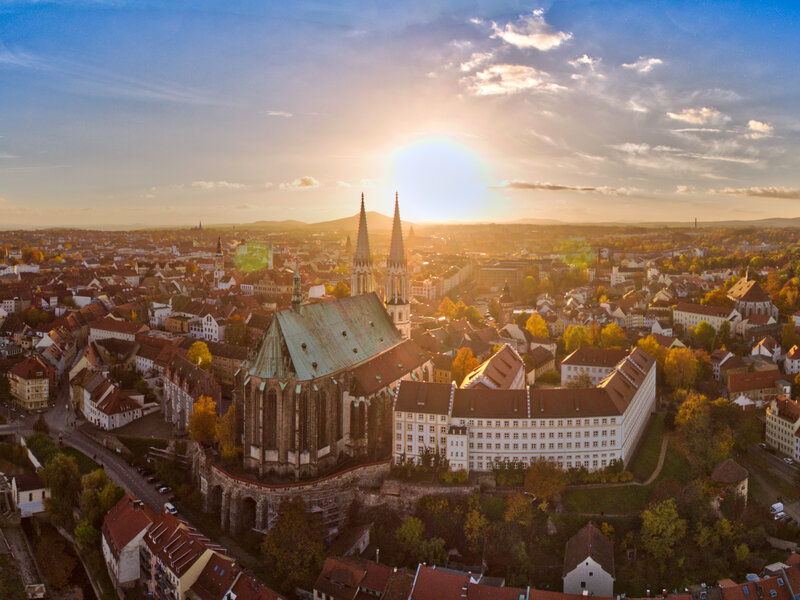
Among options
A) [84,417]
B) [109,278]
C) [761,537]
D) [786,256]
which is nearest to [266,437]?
[84,417]

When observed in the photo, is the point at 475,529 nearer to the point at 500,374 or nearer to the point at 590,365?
the point at 500,374

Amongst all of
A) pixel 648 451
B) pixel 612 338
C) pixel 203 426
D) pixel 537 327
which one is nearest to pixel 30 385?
pixel 203 426

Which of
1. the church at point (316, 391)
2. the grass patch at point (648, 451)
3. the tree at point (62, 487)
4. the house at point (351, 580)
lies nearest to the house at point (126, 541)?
the tree at point (62, 487)

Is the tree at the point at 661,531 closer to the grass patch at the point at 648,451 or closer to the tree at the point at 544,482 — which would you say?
the tree at the point at 544,482

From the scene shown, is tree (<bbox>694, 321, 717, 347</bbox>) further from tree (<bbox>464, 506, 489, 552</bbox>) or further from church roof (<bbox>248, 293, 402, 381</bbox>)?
tree (<bbox>464, 506, 489, 552</bbox>)

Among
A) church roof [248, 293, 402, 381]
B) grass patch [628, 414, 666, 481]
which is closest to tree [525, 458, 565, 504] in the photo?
grass patch [628, 414, 666, 481]

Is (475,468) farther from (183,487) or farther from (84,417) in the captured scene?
(84,417)

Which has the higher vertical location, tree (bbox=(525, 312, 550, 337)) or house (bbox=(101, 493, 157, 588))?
tree (bbox=(525, 312, 550, 337))
